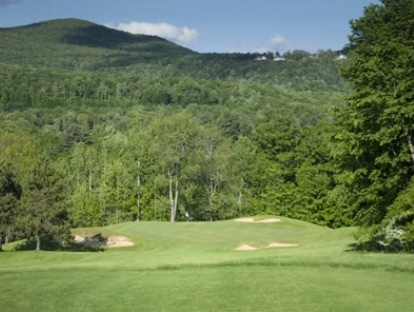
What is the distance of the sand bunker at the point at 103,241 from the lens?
43.4m

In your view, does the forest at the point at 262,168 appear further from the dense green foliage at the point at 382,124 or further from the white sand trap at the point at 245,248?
the white sand trap at the point at 245,248

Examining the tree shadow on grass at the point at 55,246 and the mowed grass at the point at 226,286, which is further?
the tree shadow on grass at the point at 55,246

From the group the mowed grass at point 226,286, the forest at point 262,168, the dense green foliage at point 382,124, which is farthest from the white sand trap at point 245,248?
the dense green foliage at point 382,124

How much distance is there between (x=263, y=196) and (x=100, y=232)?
1235 inches

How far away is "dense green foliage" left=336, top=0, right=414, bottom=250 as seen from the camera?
24.1 metres

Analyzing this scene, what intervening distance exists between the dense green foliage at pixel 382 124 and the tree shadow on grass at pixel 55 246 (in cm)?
2412

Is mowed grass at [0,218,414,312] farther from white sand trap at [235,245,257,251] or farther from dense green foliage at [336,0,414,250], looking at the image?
white sand trap at [235,245,257,251]

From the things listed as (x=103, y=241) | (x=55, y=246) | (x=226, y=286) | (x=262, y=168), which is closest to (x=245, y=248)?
(x=103, y=241)

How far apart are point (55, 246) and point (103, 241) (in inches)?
161

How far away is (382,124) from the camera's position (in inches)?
965

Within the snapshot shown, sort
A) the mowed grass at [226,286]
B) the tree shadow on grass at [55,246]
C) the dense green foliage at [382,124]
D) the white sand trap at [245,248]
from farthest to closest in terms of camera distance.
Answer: the tree shadow on grass at [55,246] < the white sand trap at [245,248] < the dense green foliage at [382,124] < the mowed grass at [226,286]

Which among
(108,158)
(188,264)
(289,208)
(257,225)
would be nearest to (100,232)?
(257,225)

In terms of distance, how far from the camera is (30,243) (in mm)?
45125

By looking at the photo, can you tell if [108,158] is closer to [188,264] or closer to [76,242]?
[76,242]
